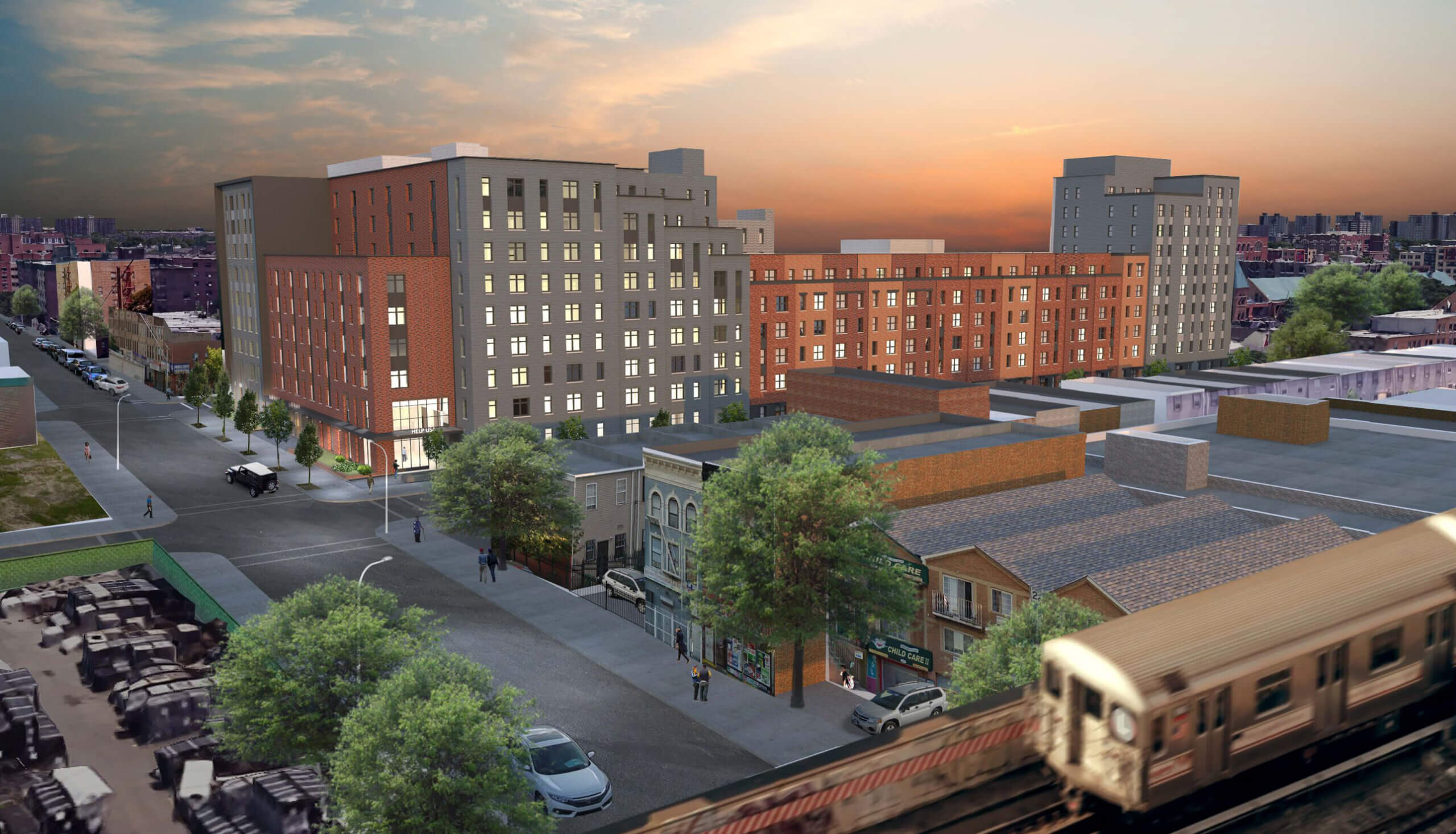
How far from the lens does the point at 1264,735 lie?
488 inches

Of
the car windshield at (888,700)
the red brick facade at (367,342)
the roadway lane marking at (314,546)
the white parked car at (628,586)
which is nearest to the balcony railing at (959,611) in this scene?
the car windshield at (888,700)

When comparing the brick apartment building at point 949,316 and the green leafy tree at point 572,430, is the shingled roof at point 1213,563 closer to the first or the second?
the green leafy tree at point 572,430

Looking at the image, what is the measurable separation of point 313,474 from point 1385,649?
79.5m

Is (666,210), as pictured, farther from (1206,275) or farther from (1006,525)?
(1206,275)

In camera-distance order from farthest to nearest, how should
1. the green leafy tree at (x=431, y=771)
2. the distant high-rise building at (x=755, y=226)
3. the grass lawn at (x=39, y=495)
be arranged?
the distant high-rise building at (x=755, y=226) → the grass lawn at (x=39, y=495) → the green leafy tree at (x=431, y=771)

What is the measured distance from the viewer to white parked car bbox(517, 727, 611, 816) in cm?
3111

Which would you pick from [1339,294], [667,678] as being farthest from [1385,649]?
[1339,294]

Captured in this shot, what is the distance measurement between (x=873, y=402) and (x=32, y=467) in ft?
205

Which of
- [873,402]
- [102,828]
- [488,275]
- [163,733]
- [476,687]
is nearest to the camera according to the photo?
[476,687]

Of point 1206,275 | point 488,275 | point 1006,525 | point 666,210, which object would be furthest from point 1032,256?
point 1006,525

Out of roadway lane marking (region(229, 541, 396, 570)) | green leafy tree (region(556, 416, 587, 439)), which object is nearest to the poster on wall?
roadway lane marking (region(229, 541, 396, 570))

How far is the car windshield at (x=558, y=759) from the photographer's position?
105 ft

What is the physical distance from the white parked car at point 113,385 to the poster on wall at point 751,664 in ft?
338

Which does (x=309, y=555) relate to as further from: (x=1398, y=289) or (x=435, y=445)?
(x=1398, y=289)
